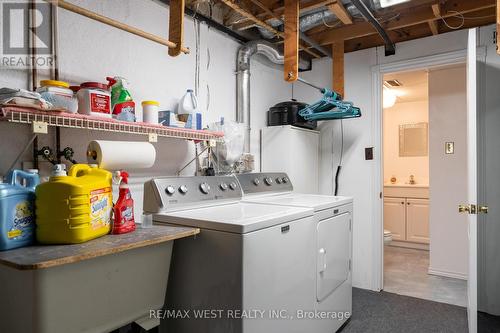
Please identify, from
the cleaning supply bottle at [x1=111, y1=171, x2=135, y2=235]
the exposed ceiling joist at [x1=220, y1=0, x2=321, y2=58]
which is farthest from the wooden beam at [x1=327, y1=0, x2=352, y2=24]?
the cleaning supply bottle at [x1=111, y1=171, x2=135, y2=235]

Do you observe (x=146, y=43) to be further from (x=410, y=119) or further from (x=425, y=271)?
(x=410, y=119)

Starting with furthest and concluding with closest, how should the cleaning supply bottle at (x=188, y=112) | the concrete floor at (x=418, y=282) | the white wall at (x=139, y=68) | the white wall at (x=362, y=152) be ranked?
1. the white wall at (x=362, y=152)
2. the concrete floor at (x=418, y=282)
3. the cleaning supply bottle at (x=188, y=112)
4. the white wall at (x=139, y=68)

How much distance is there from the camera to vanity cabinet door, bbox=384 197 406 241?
493 centimetres

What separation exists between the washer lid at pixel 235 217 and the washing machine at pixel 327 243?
204mm

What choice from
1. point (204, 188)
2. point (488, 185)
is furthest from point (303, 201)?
point (488, 185)

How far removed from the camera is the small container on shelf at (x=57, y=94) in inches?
57.5

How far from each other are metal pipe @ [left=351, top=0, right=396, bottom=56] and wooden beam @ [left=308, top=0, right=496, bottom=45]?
0.36 feet

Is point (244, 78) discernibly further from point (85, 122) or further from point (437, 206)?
point (437, 206)

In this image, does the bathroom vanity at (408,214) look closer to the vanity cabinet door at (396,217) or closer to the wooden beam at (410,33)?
the vanity cabinet door at (396,217)

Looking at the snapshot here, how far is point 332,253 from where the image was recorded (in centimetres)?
220

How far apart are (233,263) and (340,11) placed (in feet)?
7.10

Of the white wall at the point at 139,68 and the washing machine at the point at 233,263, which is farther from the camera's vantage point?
the white wall at the point at 139,68

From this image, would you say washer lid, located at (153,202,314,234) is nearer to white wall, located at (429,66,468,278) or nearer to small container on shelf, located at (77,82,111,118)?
small container on shelf, located at (77,82,111,118)

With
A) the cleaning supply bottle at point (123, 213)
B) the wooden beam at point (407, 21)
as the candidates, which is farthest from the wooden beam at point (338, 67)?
the cleaning supply bottle at point (123, 213)
